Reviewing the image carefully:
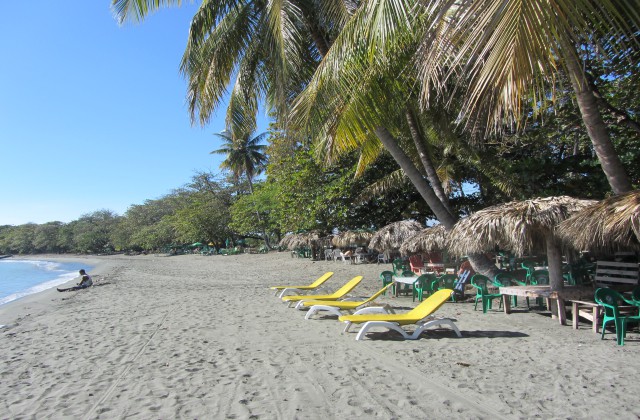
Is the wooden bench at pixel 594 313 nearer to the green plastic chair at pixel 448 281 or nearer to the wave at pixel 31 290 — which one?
the green plastic chair at pixel 448 281

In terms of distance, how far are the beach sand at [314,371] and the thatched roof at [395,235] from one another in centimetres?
808

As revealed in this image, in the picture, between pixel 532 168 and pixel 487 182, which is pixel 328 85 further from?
pixel 487 182

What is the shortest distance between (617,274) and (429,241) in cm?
506

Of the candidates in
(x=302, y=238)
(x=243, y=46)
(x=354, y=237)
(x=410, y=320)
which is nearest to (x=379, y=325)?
(x=410, y=320)

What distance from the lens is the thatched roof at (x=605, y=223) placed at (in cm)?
496

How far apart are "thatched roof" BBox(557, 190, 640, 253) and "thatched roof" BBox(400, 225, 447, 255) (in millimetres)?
5119

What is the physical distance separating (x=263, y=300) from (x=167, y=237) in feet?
154

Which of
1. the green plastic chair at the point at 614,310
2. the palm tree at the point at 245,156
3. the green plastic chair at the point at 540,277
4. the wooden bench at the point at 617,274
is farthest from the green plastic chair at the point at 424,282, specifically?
the palm tree at the point at 245,156

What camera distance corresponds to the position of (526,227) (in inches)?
258

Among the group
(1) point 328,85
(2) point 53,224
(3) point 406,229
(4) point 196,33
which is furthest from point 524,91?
(2) point 53,224

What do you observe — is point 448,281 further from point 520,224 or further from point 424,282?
point 520,224

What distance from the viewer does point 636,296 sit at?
5.53m

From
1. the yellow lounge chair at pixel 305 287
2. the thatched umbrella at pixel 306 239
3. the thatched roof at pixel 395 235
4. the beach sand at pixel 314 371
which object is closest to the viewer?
the beach sand at pixel 314 371

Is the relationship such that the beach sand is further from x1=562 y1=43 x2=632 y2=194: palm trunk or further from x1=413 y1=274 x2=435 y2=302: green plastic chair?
x1=562 y1=43 x2=632 y2=194: palm trunk
